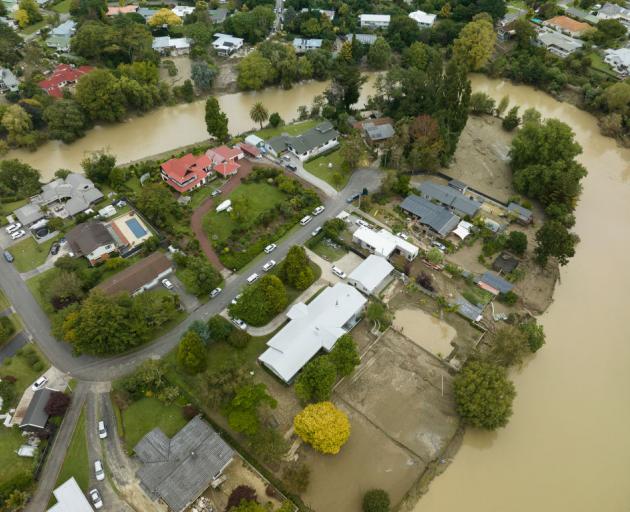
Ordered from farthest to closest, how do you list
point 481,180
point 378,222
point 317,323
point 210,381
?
1. point 481,180
2. point 378,222
3. point 317,323
4. point 210,381

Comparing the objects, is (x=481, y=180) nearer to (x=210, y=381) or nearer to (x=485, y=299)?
(x=485, y=299)

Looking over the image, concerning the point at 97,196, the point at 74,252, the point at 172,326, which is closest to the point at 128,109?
the point at 97,196

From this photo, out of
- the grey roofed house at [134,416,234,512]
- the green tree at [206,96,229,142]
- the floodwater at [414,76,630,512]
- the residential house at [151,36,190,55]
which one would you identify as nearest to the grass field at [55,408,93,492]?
the grey roofed house at [134,416,234,512]

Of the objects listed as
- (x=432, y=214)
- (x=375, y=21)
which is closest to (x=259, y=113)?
(x=432, y=214)

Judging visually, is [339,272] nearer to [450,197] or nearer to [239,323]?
[239,323]

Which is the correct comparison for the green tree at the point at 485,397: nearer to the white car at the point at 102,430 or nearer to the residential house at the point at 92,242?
the white car at the point at 102,430

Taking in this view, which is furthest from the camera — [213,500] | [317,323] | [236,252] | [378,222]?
[378,222]

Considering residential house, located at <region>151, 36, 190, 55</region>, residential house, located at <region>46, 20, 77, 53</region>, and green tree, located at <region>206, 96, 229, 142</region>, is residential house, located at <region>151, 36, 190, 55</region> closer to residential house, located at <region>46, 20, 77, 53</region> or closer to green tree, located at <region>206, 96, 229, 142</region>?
residential house, located at <region>46, 20, 77, 53</region>

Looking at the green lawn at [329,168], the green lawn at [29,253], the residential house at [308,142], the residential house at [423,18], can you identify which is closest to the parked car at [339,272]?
the green lawn at [329,168]
